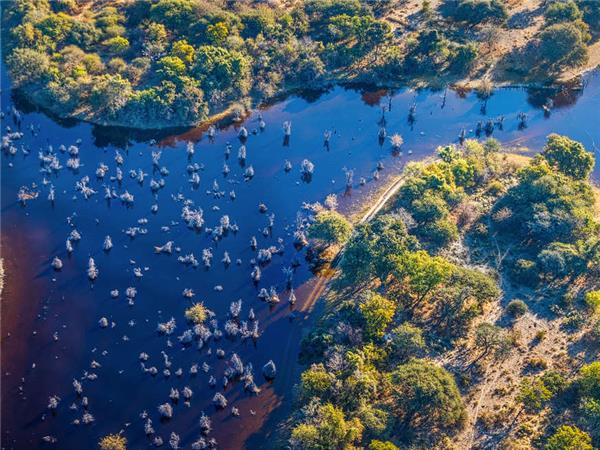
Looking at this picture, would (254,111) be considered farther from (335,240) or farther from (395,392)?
(395,392)

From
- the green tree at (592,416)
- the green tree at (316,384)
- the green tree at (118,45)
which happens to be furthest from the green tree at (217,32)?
the green tree at (592,416)

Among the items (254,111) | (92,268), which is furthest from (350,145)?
(92,268)

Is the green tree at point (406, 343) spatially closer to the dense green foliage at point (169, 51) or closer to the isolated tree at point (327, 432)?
the isolated tree at point (327, 432)

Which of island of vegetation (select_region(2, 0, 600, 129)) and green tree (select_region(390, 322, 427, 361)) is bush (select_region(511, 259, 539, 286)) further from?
island of vegetation (select_region(2, 0, 600, 129))

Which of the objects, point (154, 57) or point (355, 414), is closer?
point (355, 414)

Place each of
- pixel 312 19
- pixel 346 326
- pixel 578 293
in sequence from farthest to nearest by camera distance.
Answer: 1. pixel 312 19
2. pixel 578 293
3. pixel 346 326

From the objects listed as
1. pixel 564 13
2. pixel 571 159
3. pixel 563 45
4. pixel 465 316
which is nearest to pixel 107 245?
pixel 465 316

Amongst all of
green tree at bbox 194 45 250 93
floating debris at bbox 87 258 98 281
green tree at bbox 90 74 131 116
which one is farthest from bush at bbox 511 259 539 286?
green tree at bbox 90 74 131 116
